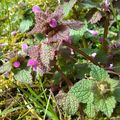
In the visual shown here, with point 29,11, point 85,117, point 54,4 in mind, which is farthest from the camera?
point 54,4

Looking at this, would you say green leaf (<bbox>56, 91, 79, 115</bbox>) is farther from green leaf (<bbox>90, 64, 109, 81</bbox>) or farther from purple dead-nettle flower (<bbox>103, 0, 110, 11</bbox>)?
purple dead-nettle flower (<bbox>103, 0, 110, 11</bbox>)

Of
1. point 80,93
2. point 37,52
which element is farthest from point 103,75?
point 37,52

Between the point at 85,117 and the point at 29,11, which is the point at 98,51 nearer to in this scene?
the point at 85,117

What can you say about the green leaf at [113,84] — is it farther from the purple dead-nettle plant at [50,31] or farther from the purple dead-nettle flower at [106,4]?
the purple dead-nettle flower at [106,4]

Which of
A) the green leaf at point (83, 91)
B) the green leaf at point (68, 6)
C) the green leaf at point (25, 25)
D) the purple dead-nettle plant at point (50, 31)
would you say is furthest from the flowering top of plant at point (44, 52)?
the green leaf at point (25, 25)

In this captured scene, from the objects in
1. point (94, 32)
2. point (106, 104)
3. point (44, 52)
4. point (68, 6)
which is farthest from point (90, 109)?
point (94, 32)

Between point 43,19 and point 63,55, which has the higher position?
point 43,19
